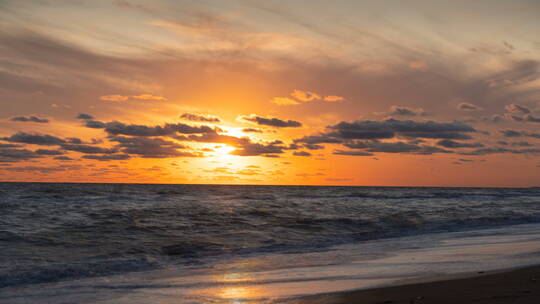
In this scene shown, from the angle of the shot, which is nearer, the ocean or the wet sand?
the wet sand

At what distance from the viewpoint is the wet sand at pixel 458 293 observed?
5828mm

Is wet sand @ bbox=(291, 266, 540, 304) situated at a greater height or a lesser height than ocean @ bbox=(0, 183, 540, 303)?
greater

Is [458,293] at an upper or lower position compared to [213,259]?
upper

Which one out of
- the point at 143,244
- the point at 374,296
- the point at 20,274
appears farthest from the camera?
the point at 143,244

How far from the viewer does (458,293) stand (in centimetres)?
631

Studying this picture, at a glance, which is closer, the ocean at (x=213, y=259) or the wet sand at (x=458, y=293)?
the wet sand at (x=458, y=293)

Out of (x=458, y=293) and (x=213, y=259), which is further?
(x=213, y=259)

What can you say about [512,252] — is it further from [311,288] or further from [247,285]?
[247,285]

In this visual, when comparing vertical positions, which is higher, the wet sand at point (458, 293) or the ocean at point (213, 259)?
the wet sand at point (458, 293)

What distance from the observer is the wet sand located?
5.83 metres

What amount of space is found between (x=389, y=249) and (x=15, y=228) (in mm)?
14739

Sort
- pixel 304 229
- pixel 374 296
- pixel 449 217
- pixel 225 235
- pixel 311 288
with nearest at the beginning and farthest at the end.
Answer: pixel 374 296, pixel 311 288, pixel 225 235, pixel 304 229, pixel 449 217

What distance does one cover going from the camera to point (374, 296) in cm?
645

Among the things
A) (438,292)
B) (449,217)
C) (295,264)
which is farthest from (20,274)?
(449,217)
